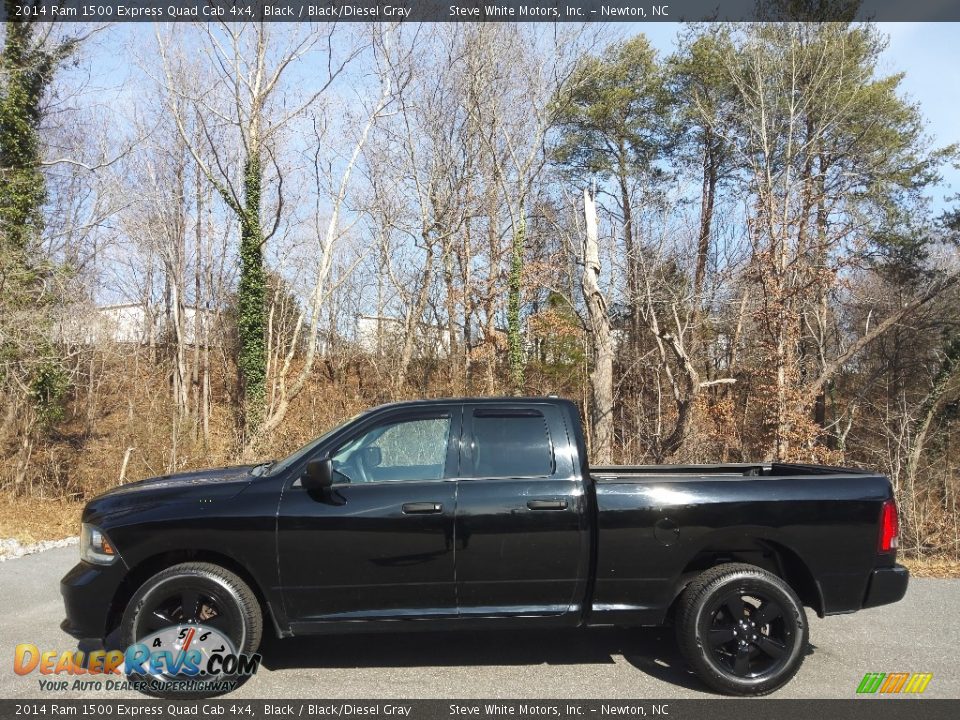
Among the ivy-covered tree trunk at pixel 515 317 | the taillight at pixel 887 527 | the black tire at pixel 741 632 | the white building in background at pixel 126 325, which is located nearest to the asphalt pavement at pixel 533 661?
the black tire at pixel 741 632

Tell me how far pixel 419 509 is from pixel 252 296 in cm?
1602

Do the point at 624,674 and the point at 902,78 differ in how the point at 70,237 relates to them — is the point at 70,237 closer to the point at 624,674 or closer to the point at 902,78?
the point at 624,674

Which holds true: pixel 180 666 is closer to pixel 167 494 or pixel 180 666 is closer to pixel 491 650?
pixel 167 494

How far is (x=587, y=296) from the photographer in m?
16.8

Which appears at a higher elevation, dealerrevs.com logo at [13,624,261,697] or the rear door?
the rear door

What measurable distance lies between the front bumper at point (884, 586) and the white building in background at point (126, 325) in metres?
17.6

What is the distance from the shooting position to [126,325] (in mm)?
25047

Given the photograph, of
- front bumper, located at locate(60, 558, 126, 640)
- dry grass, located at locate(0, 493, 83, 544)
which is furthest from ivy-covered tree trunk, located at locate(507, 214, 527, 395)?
front bumper, located at locate(60, 558, 126, 640)

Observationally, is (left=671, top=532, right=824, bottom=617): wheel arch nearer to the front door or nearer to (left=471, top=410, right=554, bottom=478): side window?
(left=471, top=410, right=554, bottom=478): side window

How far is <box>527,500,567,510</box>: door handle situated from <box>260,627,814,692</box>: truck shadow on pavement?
1.19 metres

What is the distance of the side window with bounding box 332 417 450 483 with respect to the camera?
15.9 ft

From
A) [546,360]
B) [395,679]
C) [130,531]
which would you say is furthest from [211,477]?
[546,360]

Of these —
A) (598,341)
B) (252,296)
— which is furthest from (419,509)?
(252,296)

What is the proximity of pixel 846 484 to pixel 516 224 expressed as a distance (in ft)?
55.8
